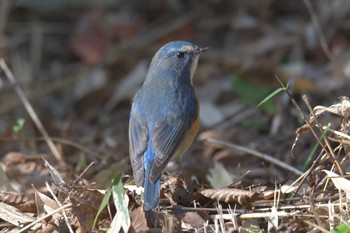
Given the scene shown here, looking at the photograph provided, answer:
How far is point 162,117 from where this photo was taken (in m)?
6.05

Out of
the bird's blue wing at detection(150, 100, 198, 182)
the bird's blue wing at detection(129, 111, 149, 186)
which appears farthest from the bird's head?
the bird's blue wing at detection(129, 111, 149, 186)

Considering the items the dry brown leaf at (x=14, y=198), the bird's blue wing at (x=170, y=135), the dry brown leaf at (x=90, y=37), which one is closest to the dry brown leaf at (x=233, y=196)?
the bird's blue wing at (x=170, y=135)

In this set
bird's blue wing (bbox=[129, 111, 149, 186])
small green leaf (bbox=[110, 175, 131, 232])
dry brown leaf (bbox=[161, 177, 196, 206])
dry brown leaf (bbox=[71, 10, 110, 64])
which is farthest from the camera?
dry brown leaf (bbox=[71, 10, 110, 64])

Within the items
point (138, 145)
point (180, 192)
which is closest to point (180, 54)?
point (138, 145)

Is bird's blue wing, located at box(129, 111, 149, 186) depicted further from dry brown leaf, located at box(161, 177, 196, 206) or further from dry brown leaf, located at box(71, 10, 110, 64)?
dry brown leaf, located at box(71, 10, 110, 64)

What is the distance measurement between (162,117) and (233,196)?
1281mm

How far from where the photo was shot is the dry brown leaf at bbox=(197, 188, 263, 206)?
16.3 ft

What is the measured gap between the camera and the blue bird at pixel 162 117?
17.6 ft

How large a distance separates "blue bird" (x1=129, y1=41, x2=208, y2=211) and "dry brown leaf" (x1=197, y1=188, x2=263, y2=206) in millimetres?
363

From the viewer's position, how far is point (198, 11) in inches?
413

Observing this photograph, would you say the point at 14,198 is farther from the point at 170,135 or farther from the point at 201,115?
the point at 201,115

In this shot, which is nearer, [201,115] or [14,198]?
[14,198]

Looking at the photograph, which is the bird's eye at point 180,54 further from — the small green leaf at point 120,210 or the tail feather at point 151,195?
the small green leaf at point 120,210

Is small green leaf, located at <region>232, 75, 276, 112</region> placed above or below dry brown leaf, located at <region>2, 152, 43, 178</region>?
below
